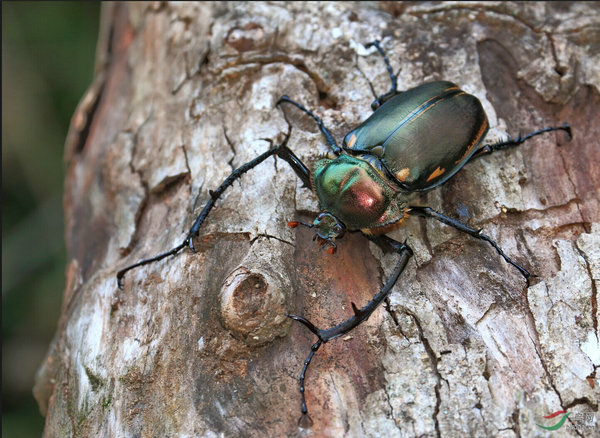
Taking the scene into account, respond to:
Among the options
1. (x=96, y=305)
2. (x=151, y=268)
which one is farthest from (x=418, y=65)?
(x=96, y=305)

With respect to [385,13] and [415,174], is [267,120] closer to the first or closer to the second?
[415,174]

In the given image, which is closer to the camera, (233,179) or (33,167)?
(233,179)

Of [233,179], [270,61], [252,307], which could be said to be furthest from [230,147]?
[252,307]

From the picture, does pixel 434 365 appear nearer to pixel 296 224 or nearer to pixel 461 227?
pixel 461 227

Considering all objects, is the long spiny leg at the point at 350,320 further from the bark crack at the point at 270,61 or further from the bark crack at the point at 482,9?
the bark crack at the point at 482,9

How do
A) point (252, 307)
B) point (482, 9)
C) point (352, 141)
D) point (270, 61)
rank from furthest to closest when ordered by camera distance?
1. point (482, 9)
2. point (270, 61)
3. point (352, 141)
4. point (252, 307)

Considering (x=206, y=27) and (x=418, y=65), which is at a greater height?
(x=206, y=27)

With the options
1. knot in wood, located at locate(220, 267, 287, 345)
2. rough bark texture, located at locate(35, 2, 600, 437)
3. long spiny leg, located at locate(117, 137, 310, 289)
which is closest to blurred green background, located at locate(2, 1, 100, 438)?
rough bark texture, located at locate(35, 2, 600, 437)

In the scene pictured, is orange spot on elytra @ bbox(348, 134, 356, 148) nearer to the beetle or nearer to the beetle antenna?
the beetle
